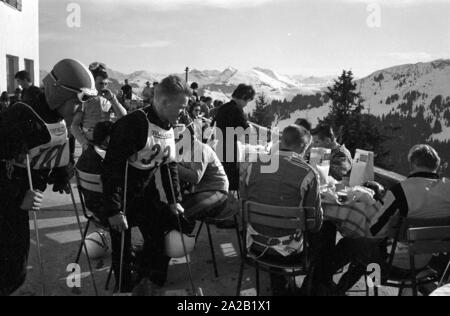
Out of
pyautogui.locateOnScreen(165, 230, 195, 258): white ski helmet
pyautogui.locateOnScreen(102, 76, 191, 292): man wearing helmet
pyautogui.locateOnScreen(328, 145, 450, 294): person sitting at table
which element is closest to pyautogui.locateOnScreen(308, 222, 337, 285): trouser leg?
pyautogui.locateOnScreen(328, 145, 450, 294): person sitting at table

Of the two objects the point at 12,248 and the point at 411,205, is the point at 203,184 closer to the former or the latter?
the point at 12,248

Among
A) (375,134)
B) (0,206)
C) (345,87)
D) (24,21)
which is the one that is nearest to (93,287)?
(0,206)

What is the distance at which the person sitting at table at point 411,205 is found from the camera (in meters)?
2.96

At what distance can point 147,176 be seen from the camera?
3.14 m

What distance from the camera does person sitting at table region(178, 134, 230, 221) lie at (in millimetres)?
3877

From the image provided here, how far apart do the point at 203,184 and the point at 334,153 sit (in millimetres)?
1611

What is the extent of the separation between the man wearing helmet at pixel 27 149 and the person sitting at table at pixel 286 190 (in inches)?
54.6

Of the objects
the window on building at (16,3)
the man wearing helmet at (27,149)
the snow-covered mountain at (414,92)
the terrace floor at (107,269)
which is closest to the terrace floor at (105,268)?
the terrace floor at (107,269)

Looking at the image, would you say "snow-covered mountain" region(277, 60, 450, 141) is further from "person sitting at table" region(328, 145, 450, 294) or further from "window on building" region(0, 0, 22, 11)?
"person sitting at table" region(328, 145, 450, 294)

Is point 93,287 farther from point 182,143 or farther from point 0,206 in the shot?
point 182,143

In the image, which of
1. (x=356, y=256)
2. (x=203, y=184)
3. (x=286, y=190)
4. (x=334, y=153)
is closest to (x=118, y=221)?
(x=286, y=190)

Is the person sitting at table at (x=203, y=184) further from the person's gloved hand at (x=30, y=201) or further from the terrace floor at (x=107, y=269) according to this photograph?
the person's gloved hand at (x=30, y=201)

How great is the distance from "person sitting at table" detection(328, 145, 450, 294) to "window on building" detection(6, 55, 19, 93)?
50.3 feet

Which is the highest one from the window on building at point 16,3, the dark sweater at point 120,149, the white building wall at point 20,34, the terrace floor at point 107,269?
the window on building at point 16,3
